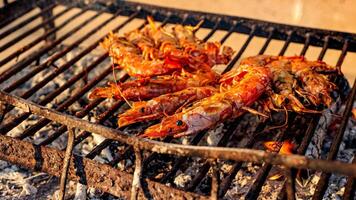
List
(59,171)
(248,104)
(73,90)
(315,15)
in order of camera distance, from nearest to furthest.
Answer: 1. (59,171)
2. (248,104)
3. (73,90)
4. (315,15)

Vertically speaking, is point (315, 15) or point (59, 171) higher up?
point (315, 15)

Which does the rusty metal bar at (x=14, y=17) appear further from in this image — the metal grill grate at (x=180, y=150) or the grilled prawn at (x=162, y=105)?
the grilled prawn at (x=162, y=105)

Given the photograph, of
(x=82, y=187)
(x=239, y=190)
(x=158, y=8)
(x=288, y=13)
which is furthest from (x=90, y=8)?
(x=288, y=13)

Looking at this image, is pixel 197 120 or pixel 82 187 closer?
pixel 197 120

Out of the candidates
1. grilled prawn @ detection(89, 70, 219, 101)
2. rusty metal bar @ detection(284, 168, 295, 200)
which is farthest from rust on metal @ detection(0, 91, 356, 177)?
grilled prawn @ detection(89, 70, 219, 101)

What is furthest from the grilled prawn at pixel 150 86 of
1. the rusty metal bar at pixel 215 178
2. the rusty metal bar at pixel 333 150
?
the rusty metal bar at pixel 215 178

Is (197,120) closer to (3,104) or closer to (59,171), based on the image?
(59,171)
